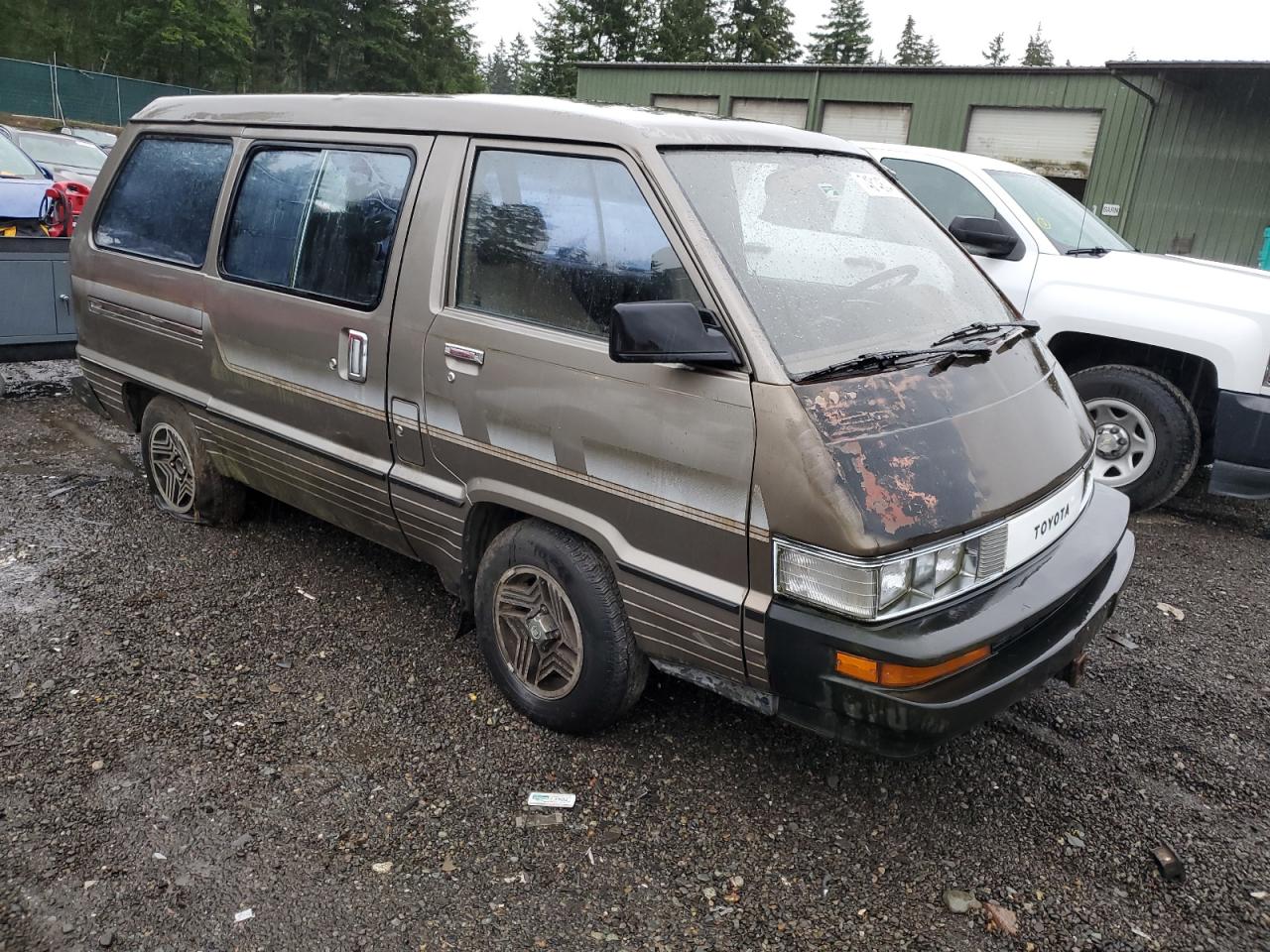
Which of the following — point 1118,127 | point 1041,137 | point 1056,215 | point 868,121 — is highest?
point 1118,127

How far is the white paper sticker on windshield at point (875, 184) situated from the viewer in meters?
3.47

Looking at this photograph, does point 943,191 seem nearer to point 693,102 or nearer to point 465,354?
point 465,354

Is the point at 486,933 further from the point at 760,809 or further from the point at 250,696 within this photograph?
the point at 250,696

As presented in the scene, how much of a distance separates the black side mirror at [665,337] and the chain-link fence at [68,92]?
31.4 meters

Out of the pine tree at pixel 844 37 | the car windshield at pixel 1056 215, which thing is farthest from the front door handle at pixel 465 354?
the pine tree at pixel 844 37

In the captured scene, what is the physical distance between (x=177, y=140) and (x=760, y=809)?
153 inches

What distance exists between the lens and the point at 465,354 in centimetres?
307

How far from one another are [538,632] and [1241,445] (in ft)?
13.3

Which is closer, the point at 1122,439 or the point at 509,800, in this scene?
the point at 509,800

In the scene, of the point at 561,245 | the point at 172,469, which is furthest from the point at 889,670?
the point at 172,469

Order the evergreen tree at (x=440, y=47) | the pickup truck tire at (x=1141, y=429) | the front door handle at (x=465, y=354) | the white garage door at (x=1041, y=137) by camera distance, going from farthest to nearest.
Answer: the evergreen tree at (x=440, y=47)
the white garage door at (x=1041, y=137)
the pickup truck tire at (x=1141, y=429)
the front door handle at (x=465, y=354)

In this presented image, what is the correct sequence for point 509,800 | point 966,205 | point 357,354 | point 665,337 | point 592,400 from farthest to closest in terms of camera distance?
point 966,205
point 357,354
point 509,800
point 592,400
point 665,337

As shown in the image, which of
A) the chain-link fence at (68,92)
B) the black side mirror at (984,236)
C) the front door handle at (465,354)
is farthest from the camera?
the chain-link fence at (68,92)

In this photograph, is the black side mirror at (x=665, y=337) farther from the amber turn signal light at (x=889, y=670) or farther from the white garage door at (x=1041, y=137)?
the white garage door at (x=1041, y=137)
